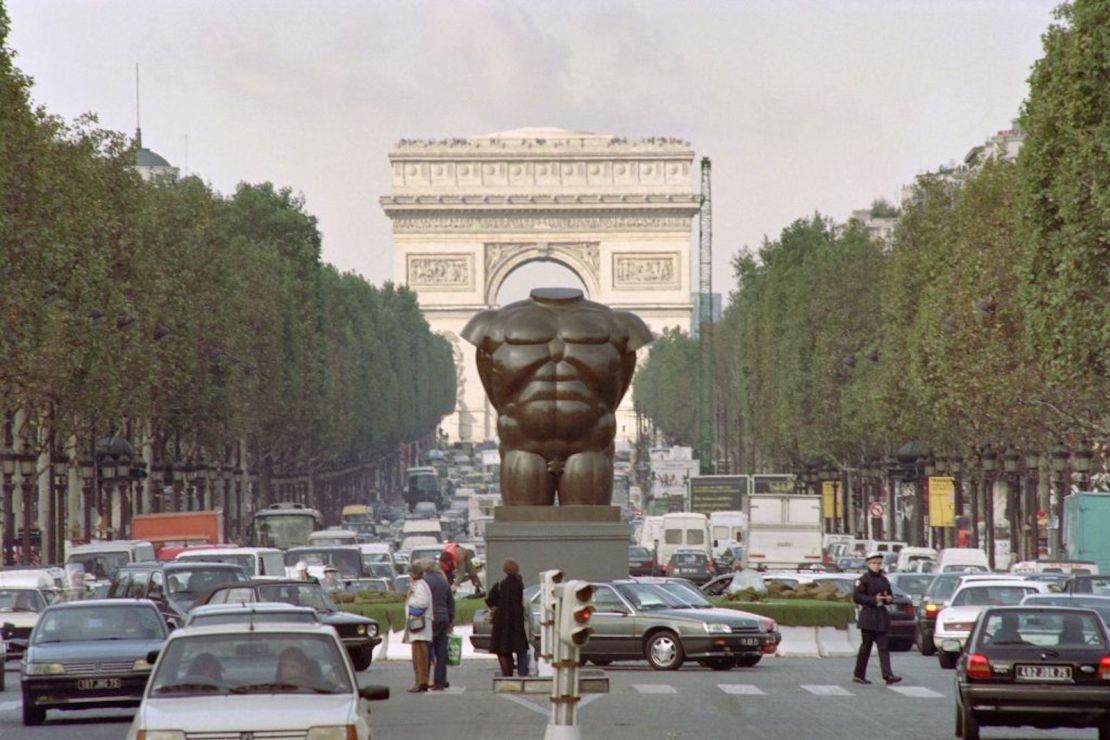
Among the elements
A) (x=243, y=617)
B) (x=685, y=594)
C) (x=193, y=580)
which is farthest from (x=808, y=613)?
(x=243, y=617)

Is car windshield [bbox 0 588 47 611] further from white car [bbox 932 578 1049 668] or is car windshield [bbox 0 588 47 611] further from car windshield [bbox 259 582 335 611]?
white car [bbox 932 578 1049 668]

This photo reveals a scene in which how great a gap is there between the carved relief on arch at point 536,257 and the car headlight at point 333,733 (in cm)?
17787

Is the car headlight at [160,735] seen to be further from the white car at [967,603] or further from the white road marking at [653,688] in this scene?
the white car at [967,603]

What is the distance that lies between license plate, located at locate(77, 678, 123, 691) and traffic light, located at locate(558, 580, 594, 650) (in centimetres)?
790

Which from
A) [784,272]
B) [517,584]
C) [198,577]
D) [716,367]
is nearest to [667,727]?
[517,584]

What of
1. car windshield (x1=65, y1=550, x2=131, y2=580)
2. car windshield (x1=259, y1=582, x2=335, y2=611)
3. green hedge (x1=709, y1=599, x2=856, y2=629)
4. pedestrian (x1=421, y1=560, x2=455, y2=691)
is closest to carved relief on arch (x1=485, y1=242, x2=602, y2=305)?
car windshield (x1=65, y1=550, x2=131, y2=580)

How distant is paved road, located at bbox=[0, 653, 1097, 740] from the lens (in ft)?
83.9

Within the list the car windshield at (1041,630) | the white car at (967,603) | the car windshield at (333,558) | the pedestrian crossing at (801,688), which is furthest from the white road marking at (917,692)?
the car windshield at (333,558)

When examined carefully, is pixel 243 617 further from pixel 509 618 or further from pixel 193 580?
pixel 193 580

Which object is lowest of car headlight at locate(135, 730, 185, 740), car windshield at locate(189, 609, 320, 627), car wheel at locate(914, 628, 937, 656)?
car wheel at locate(914, 628, 937, 656)

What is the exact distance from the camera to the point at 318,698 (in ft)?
60.2

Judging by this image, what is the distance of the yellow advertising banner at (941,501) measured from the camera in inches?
3246

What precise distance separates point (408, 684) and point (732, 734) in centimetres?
1013

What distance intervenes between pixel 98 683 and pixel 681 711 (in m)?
6.02
